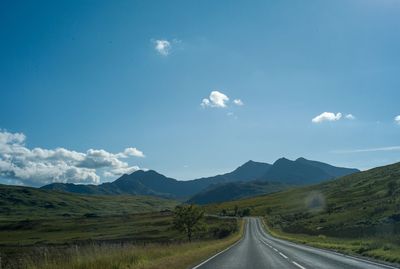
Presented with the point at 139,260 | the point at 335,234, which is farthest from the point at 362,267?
the point at 335,234

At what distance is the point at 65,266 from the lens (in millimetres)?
18422

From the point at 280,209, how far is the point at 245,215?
1585cm

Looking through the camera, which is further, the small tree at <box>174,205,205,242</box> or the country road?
the small tree at <box>174,205,205,242</box>

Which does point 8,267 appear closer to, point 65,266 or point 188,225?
point 65,266

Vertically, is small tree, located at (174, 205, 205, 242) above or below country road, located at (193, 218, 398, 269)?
above

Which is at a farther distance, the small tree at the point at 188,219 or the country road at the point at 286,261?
the small tree at the point at 188,219

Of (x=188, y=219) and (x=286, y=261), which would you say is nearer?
(x=286, y=261)

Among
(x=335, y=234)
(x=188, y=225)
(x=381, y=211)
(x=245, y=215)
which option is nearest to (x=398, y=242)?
(x=335, y=234)

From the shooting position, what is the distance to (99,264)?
64.2 ft

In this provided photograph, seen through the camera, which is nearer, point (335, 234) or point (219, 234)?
point (335, 234)

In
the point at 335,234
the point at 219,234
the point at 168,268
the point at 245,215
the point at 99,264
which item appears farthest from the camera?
the point at 245,215

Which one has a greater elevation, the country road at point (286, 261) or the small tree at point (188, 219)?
the small tree at point (188, 219)

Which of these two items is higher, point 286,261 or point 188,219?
point 188,219

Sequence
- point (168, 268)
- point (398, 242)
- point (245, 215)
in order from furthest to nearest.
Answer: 1. point (245, 215)
2. point (398, 242)
3. point (168, 268)
